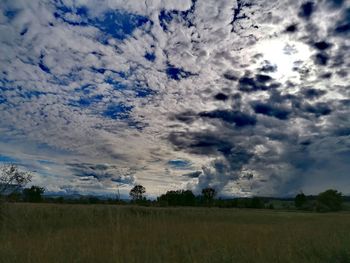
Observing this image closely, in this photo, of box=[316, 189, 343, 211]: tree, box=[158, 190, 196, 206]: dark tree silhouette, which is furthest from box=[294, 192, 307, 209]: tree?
box=[158, 190, 196, 206]: dark tree silhouette

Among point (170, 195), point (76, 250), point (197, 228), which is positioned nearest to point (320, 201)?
point (170, 195)

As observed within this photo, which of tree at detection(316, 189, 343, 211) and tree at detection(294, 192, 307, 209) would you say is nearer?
tree at detection(316, 189, 343, 211)

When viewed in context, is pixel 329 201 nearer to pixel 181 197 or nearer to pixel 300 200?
pixel 300 200

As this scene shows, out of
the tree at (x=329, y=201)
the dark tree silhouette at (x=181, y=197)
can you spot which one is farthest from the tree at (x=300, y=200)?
the dark tree silhouette at (x=181, y=197)

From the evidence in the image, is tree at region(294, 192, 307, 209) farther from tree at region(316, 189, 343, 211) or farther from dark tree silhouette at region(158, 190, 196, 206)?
dark tree silhouette at region(158, 190, 196, 206)

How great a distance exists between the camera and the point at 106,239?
356 inches

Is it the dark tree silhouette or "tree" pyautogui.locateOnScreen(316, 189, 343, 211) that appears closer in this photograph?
"tree" pyautogui.locateOnScreen(316, 189, 343, 211)

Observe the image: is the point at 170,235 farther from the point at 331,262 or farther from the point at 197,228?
the point at 331,262

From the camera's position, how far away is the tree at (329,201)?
80.3 m

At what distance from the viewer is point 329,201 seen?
81.9 metres

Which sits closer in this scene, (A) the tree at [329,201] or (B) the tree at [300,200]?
(A) the tree at [329,201]

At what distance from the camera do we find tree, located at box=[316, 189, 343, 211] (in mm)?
80269

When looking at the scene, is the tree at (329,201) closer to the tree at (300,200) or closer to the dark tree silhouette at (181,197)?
the tree at (300,200)

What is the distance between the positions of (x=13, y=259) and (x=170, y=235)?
16.0 feet
